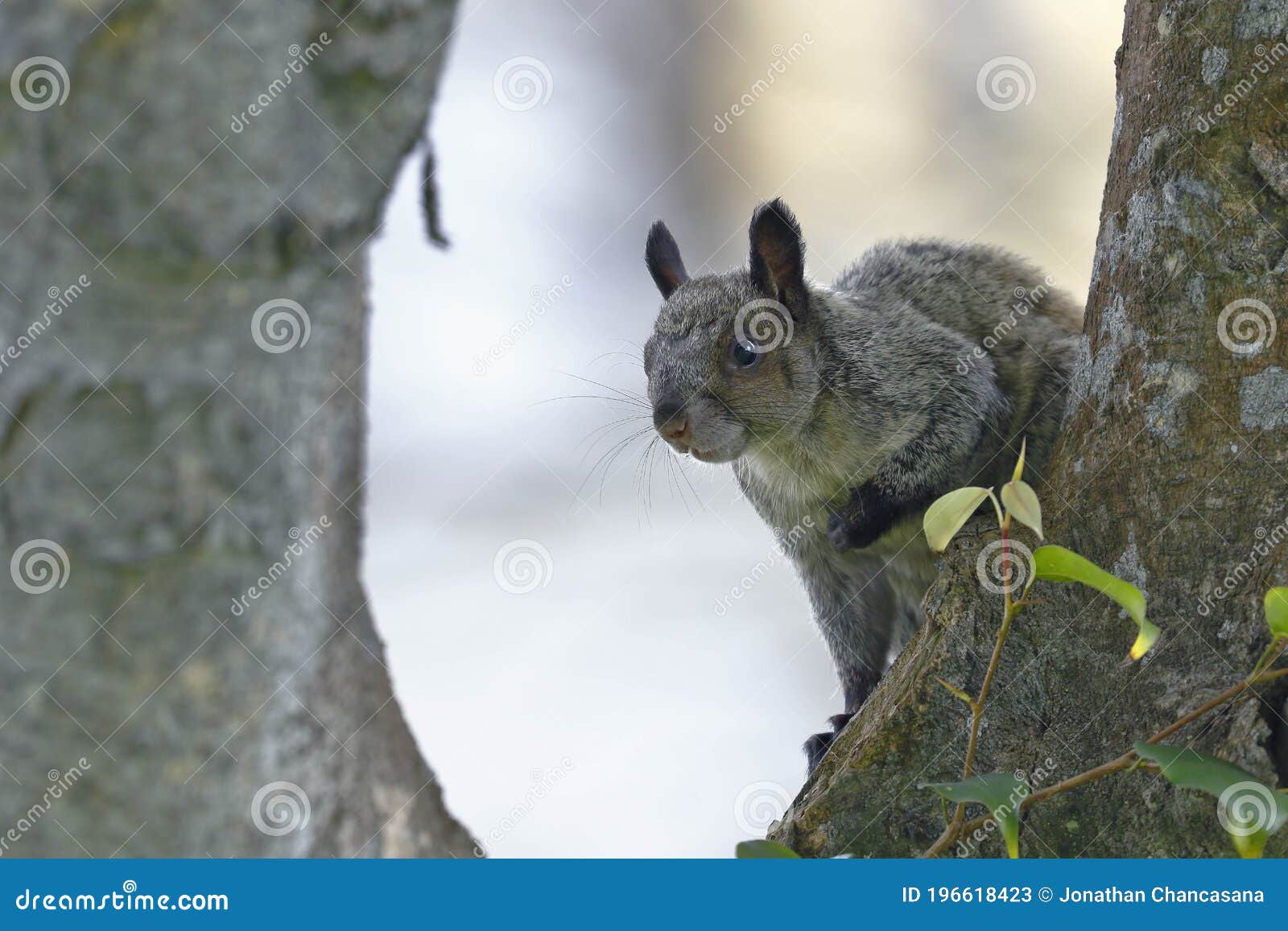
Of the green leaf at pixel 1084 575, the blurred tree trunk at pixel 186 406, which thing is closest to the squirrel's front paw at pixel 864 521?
the green leaf at pixel 1084 575

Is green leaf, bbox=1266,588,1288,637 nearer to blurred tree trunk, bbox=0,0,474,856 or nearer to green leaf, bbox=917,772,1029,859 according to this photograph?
green leaf, bbox=917,772,1029,859

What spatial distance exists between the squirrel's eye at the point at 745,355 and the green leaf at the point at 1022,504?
151cm

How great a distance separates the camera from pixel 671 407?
2.76 meters

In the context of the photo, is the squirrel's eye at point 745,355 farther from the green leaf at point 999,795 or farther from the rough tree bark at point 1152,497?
the green leaf at point 999,795

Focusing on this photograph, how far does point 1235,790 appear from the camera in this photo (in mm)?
1407

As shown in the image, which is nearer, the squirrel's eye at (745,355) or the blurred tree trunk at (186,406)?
the squirrel's eye at (745,355)

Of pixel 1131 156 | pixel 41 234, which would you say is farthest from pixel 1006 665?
pixel 41 234

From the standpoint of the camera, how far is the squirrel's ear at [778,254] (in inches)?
113

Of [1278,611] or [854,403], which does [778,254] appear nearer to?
[854,403]

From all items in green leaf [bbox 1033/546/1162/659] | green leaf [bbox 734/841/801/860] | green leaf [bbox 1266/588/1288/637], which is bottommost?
green leaf [bbox 734/841/801/860]

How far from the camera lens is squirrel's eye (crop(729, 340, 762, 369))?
9.40ft

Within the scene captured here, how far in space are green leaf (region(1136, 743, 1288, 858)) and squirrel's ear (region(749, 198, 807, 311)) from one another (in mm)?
1736

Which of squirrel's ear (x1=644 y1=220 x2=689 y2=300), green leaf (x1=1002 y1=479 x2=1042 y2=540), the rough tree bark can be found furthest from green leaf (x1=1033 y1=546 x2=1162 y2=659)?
squirrel's ear (x1=644 y1=220 x2=689 y2=300)

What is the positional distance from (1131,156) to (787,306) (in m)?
1.04
